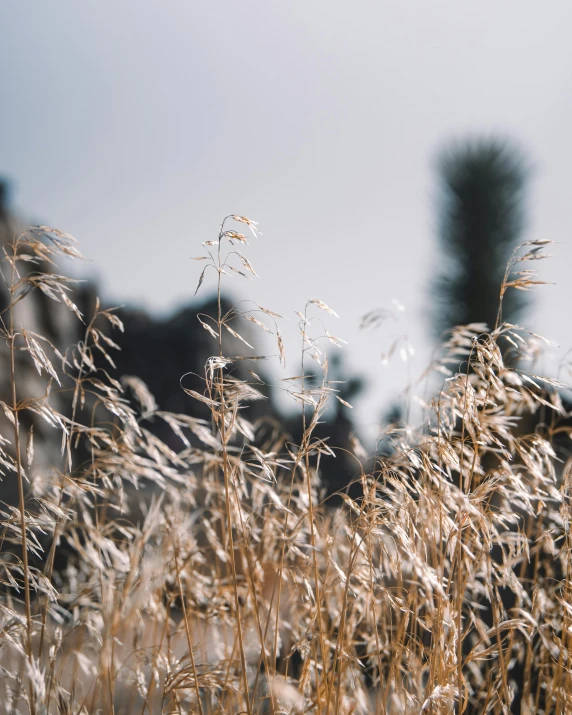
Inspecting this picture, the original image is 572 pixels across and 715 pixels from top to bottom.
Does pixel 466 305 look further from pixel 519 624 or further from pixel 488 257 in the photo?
pixel 519 624

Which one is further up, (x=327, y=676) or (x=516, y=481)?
(x=516, y=481)

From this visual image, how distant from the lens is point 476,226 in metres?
4.63

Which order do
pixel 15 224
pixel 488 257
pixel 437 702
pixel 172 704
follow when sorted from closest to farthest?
pixel 437 702
pixel 172 704
pixel 15 224
pixel 488 257

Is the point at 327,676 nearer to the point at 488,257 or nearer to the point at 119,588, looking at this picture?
the point at 119,588

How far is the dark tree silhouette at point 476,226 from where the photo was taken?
4.52 metres

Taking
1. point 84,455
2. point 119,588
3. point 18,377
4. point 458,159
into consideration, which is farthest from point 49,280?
point 458,159

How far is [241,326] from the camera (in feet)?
15.0

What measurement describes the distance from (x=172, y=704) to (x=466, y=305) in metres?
3.97

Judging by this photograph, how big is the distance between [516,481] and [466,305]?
12.8ft

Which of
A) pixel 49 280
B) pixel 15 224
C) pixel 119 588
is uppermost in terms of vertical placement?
pixel 15 224

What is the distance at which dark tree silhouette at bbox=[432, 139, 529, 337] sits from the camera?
4.52 metres

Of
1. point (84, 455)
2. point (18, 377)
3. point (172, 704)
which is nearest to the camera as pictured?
point (172, 704)

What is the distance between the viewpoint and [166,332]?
467 cm

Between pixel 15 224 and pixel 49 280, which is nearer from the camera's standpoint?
pixel 49 280
